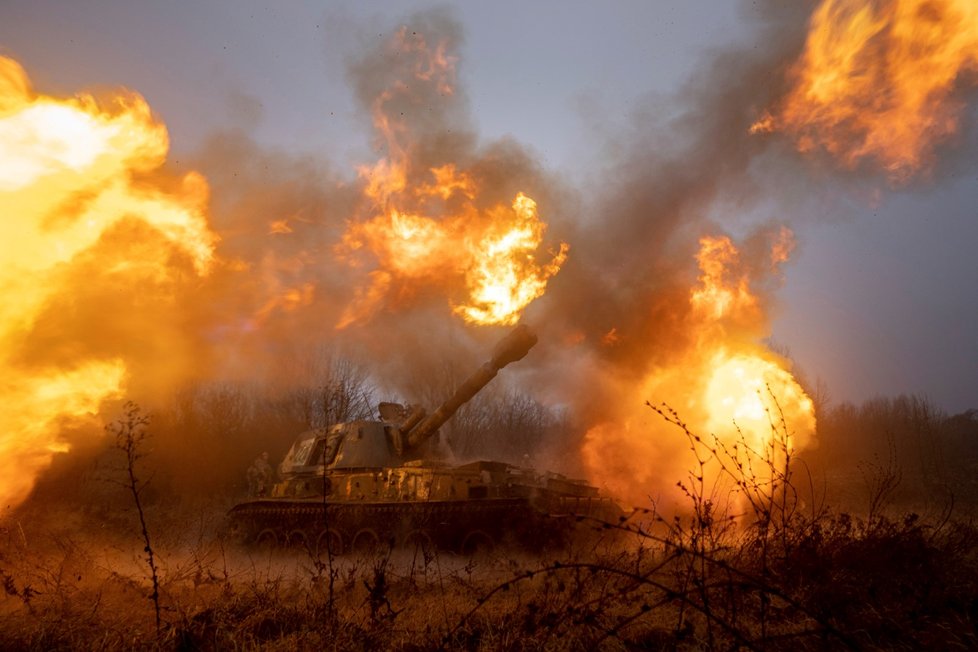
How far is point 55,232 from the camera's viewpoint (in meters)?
9.94

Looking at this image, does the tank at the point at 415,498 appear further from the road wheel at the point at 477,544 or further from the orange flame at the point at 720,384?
the orange flame at the point at 720,384

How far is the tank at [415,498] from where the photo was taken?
11.7 meters

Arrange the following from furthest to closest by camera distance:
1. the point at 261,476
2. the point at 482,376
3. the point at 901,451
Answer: the point at 901,451, the point at 261,476, the point at 482,376

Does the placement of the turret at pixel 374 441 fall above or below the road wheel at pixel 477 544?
above

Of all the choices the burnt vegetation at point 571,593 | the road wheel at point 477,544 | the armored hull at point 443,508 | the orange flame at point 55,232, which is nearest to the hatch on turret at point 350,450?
the armored hull at point 443,508

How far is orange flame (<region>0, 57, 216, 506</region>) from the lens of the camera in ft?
30.5

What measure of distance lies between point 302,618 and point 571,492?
8435mm

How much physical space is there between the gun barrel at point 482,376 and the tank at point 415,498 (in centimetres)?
2

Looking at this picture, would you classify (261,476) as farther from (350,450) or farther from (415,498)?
(415,498)

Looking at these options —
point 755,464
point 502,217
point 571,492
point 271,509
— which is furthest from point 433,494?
point 755,464

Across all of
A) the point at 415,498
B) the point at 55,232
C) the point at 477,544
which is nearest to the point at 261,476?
the point at 415,498

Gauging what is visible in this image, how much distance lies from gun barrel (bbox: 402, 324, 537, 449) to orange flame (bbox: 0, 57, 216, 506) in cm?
666

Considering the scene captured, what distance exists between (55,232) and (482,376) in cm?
855

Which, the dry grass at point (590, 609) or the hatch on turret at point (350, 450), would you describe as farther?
the hatch on turret at point (350, 450)
